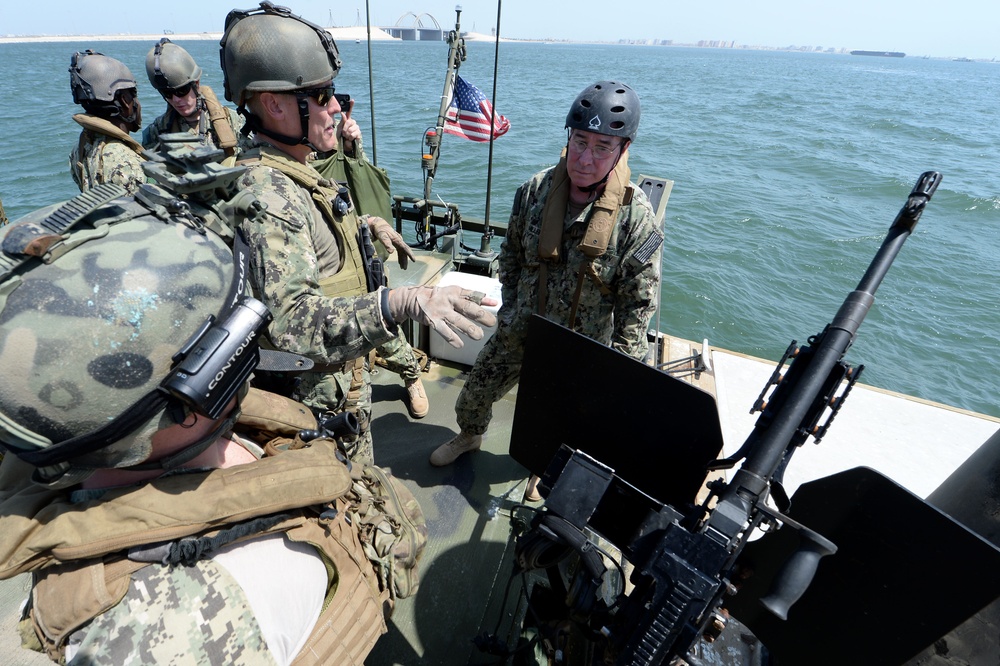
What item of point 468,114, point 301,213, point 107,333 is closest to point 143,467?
point 107,333

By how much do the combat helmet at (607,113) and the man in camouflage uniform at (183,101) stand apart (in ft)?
11.0

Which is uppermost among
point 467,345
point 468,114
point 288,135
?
point 288,135

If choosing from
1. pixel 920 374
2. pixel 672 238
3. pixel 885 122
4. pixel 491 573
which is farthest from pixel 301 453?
pixel 885 122

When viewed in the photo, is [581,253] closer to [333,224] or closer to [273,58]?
[333,224]

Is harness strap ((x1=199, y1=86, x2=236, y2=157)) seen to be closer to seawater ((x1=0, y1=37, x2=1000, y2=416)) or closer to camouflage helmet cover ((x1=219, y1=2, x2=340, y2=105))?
camouflage helmet cover ((x1=219, y1=2, x2=340, y2=105))

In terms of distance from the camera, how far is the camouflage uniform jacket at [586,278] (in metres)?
3.02

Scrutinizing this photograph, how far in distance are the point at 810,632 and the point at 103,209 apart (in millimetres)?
2144

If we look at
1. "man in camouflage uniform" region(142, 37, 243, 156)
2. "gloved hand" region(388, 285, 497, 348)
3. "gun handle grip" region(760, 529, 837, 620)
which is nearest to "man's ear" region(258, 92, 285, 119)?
"gloved hand" region(388, 285, 497, 348)

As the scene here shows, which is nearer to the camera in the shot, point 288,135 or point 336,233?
point 288,135

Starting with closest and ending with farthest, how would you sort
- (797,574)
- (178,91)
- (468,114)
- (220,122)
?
1. (797,574)
2. (178,91)
3. (220,122)
4. (468,114)

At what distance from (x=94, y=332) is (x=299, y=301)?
105 cm

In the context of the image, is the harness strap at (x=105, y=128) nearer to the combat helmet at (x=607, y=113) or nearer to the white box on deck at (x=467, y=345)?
the white box on deck at (x=467, y=345)

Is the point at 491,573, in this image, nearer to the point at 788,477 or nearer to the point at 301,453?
the point at 301,453

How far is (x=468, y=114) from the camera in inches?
257
